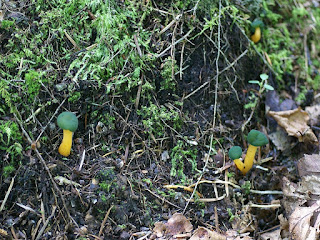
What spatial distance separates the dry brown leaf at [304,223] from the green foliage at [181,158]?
3.06 feet

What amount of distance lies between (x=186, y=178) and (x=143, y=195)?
45 centimetres

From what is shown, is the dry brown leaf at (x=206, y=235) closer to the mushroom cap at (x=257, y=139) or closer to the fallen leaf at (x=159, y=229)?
the fallen leaf at (x=159, y=229)

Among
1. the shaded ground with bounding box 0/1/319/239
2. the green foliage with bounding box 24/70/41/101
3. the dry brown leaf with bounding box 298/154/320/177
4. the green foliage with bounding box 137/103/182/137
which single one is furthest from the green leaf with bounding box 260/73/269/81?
the green foliage with bounding box 24/70/41/101

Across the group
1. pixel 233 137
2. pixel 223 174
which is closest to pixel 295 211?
pixel 223 174

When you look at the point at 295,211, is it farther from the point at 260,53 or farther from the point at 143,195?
the point at 260,53

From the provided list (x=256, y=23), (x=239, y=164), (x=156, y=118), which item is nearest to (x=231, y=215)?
(x=239, y=164)

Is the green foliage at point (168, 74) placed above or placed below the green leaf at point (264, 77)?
above

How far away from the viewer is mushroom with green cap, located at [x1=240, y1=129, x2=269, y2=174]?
128 inches

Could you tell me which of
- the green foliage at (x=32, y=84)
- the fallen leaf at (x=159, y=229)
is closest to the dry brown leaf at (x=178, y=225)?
the fallen leaf at (x=159, y=229)

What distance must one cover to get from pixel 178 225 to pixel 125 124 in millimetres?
998

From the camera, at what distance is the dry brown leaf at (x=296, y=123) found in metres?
3.70

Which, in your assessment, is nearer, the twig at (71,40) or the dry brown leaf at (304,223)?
the dry brown leaf at (304,223)

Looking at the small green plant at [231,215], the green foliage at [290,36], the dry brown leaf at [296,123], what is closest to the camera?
the small green plant at [231,215]

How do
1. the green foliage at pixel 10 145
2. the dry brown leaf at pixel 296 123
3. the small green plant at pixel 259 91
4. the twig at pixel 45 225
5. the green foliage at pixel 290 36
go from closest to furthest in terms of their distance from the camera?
the twig at pixel 45 225 → the green foliage at pixel 10 145 → the dry brown leaf at pixel 296 123 → the small green plant at pixel 259 91 → the green foliage at pixel 290 36
